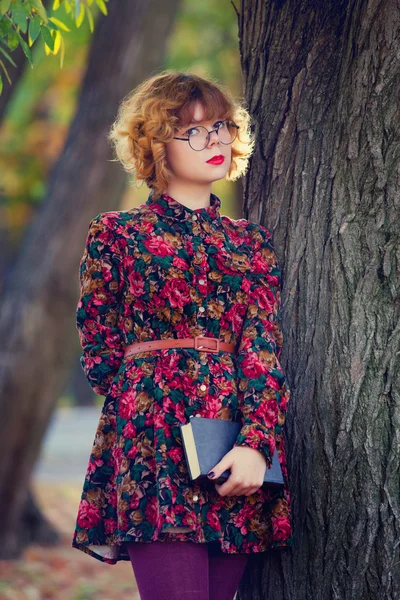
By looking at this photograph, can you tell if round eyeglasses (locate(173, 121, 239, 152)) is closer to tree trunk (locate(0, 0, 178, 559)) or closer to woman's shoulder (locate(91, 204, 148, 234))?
woman's shoulder (locate(91, 204, 148, 234))

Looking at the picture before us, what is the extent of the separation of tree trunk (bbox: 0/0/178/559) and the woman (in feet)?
15.1

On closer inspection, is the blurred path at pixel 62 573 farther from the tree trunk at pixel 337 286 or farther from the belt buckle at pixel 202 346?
the belt buckle at pixel 202 346

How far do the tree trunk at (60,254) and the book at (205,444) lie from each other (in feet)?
16.4

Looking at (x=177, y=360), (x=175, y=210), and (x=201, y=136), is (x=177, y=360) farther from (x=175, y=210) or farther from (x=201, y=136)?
(x=201, y=136)

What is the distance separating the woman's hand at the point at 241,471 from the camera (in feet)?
9.13

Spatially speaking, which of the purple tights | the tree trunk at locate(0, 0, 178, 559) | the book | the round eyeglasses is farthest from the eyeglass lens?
the tree trunk at locate(0, 0, 178, 559)

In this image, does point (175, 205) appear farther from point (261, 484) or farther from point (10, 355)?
point (10, 355)

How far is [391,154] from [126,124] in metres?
0.94

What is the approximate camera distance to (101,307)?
119 inches

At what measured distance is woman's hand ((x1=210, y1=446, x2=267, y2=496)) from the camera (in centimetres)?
278

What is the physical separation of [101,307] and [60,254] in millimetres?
4805

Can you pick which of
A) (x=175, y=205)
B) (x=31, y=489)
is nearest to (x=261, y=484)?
(x=175, y=205)

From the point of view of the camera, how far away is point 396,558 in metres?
3.05

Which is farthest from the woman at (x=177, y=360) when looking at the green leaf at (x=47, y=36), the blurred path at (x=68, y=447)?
the blurred path at (x=68, y=447)
